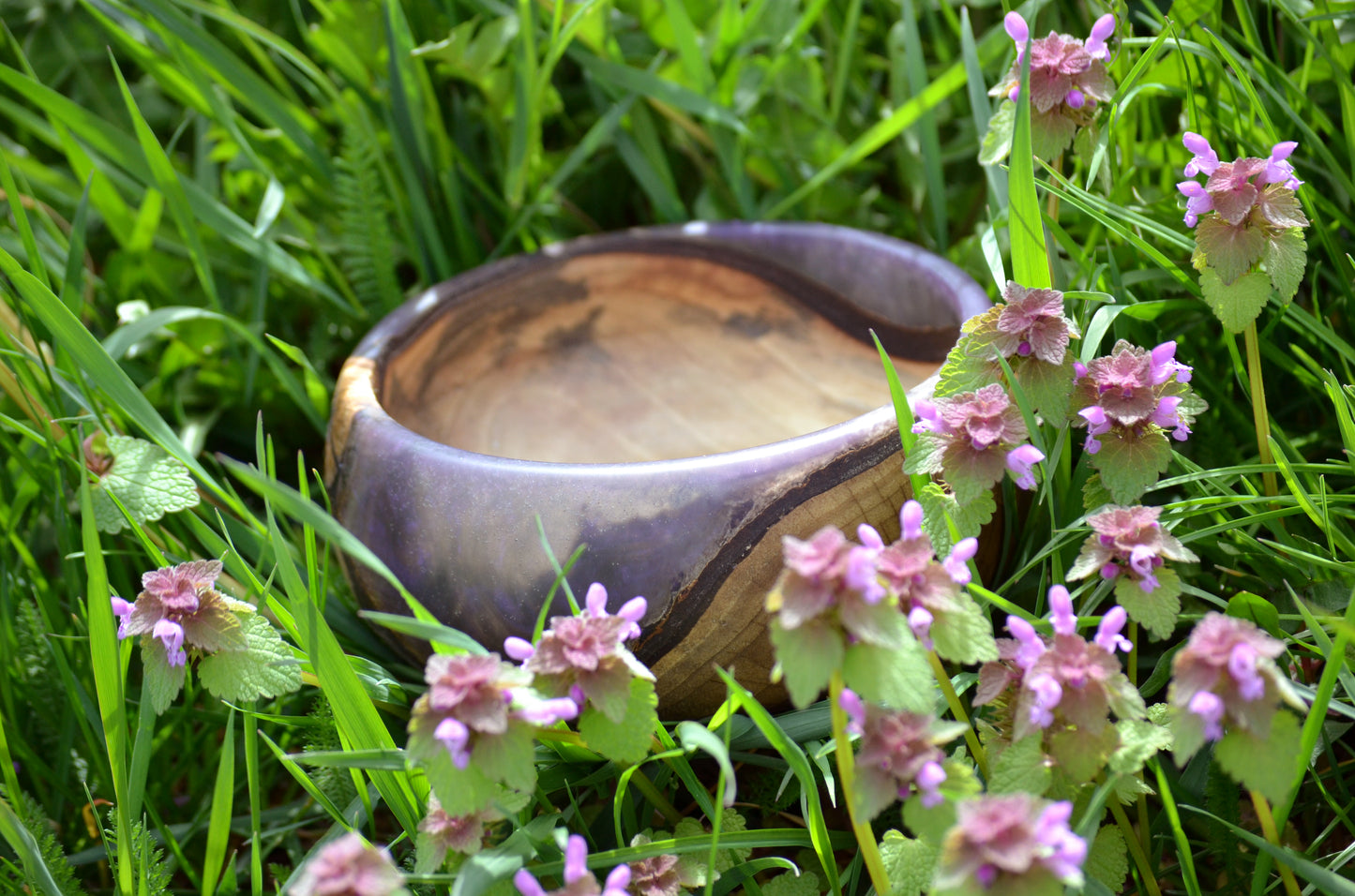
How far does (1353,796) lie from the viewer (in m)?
0.75

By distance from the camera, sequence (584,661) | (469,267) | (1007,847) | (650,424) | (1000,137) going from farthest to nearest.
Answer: (469,267) → (650,424) → (1000,137) → (584,661) → (1007,847)

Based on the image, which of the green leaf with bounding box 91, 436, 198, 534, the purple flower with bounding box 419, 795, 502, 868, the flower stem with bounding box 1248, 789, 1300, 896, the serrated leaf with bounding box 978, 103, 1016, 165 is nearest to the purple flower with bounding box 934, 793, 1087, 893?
the flower stem with bounding box 1248, 789, 1300, 896

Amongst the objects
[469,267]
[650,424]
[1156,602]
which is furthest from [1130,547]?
[469,267]

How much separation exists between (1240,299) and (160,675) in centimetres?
70

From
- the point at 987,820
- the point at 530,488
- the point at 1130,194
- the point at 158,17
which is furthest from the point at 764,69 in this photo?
the point at 987,820

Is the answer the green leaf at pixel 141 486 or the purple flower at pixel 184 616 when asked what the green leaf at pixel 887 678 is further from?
the green leaf at pixel 141 486

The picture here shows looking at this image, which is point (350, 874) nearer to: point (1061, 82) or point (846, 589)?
point (846, 589)

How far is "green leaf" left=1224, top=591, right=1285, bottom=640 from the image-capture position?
67 centimetres

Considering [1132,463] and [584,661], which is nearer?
[584,661]

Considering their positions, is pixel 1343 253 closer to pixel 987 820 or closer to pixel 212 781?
pixel 987 820

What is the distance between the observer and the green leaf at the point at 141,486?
2.67 ft

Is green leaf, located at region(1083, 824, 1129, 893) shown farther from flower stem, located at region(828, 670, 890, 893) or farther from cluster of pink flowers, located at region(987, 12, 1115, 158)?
cluster of pink flowers, located at region(987, 12, 1115, 158)

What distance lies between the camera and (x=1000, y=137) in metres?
0.80

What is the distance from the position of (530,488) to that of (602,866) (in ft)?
0.82
